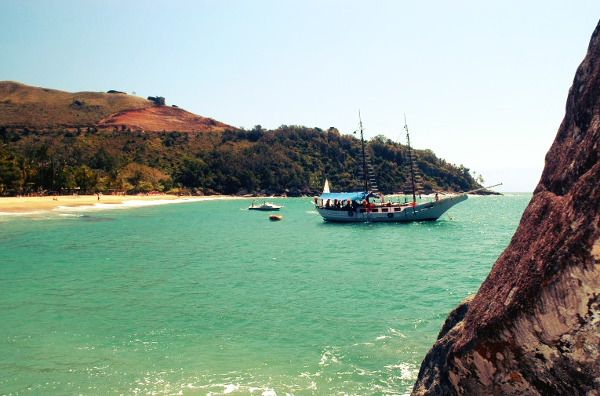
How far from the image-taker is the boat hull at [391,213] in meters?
61.9

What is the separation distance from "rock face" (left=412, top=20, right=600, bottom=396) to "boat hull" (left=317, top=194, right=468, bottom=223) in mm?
58238

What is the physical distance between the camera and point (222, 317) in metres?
15.3

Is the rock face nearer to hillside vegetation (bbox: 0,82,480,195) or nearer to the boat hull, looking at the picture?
the boat hull

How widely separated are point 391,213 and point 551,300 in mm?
59668

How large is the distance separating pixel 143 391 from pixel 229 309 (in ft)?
22.7

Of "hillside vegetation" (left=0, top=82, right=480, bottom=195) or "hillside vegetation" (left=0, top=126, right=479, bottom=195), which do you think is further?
"hillside vegetation" (left=0, top=82, right=480, bottom=195)

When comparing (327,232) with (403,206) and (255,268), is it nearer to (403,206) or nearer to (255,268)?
(403,206)

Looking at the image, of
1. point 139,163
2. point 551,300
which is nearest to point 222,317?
point 551,300

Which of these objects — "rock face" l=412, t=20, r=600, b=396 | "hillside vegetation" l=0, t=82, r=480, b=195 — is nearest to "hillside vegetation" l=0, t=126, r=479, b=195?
"hillside vegetation" l=0, t=82, r=480, b=195

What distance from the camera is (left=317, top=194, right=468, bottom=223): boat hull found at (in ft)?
203

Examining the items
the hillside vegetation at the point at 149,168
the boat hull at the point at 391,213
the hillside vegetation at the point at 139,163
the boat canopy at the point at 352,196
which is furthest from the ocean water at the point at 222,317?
the hillside vegetation at the point at 139,163

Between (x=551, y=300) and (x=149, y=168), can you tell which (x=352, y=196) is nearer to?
(x=551, y=300)

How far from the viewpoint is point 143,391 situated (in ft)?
31.4

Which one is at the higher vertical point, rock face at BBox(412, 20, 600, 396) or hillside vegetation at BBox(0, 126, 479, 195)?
hillside vegetation at BBox(0, 126, 479, 195)
